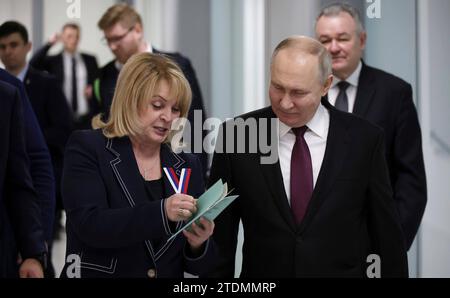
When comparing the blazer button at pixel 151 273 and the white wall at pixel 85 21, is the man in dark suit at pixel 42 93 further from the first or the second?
the blazer button at pixel 151 273

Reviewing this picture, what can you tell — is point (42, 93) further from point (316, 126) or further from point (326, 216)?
point (326, 216)

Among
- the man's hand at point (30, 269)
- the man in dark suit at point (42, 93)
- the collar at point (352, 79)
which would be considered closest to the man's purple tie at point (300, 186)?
the collar at point (352, 79)

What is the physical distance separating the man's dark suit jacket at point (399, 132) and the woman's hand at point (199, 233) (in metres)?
1.01

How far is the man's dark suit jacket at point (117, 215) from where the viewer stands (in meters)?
2.65

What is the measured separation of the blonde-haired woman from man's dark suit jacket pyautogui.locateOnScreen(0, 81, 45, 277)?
21 centimetres

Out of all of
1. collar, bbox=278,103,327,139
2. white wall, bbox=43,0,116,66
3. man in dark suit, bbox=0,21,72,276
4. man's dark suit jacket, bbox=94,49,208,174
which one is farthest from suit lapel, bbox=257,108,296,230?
man in dark suit, bbox=0,21,72,276

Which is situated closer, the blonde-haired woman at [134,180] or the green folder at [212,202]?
the green folder at [212,202]

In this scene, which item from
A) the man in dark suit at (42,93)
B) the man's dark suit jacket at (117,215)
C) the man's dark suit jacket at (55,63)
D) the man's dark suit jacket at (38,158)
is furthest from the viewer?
the man's dark suit jacket at (55,63)

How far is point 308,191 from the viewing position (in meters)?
2.84

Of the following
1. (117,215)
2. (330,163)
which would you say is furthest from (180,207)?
(330,163)

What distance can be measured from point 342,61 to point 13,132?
1.36 meters

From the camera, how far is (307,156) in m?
2.88
